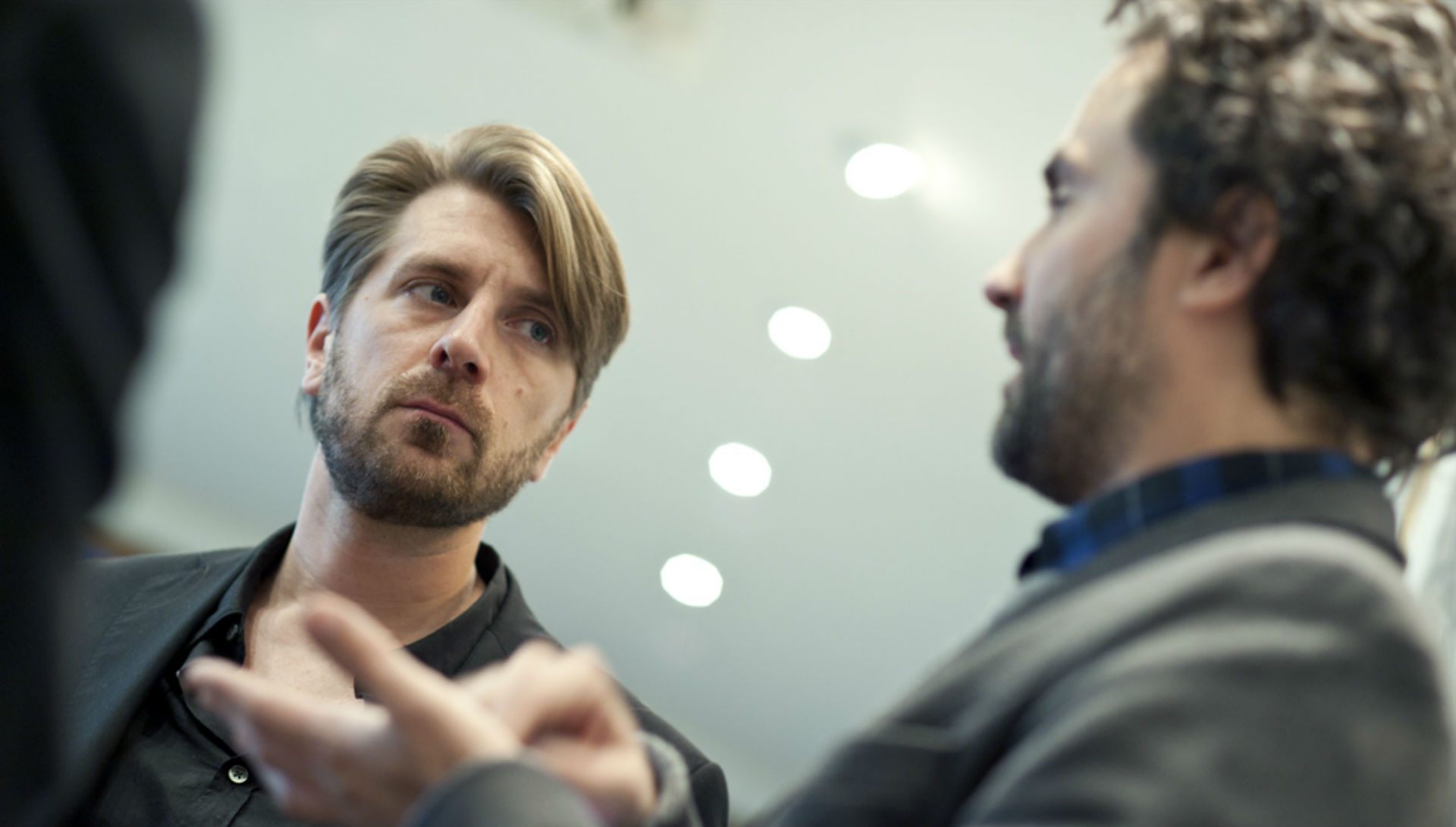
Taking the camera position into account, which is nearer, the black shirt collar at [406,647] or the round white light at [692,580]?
the black shirt collar at [406,647]

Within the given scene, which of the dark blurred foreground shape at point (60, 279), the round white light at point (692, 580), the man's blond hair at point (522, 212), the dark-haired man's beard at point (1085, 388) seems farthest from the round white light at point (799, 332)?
the dark blurred foreground shape at point (60, 279)

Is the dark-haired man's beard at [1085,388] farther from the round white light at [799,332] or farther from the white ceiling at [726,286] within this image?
the round white light at [799,332]

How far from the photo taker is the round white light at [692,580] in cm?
436

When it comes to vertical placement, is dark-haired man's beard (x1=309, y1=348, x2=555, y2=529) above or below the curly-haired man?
below

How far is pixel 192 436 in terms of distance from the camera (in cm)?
447

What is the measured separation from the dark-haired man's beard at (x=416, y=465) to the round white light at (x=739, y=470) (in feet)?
8.00

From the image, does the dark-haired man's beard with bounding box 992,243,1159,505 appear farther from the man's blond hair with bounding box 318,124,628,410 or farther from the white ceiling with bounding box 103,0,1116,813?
the white ceiling with bounding box 103,0,1116,813

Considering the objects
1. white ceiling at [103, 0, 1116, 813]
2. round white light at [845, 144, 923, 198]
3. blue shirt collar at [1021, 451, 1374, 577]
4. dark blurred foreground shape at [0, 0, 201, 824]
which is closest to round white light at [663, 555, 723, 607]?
white ceiling at [103, 0, 1116, 813]

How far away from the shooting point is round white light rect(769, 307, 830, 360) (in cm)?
315

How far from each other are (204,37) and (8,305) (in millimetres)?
150

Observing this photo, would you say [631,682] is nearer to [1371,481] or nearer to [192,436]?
[192,436]

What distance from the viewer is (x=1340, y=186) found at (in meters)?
0.69

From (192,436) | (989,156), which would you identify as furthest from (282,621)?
(192,436)

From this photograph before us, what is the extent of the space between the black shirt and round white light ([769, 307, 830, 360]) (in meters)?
2.00
